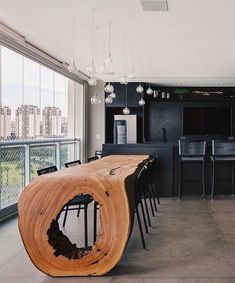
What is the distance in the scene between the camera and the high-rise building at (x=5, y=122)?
494cm

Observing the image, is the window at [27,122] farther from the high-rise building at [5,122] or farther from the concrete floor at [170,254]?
the concrete floor at [170,254]

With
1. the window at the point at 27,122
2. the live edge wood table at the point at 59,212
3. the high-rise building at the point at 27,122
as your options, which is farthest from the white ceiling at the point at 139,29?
the live edge wood table at the point at 59,212

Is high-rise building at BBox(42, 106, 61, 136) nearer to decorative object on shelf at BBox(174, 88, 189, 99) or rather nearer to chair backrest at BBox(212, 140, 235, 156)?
chair backrest at BBox(212, 140, 235, 156)

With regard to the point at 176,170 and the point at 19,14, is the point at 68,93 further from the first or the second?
the point at 19,14

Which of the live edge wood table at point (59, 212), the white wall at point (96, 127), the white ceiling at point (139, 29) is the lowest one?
the live edge wood table at point (59, 212)

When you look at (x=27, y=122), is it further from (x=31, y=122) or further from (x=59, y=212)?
(x=59, y=212)

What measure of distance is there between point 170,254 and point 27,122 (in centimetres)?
354

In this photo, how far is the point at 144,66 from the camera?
7270 millimetres

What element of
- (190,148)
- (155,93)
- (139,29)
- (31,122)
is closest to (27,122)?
(31,122)

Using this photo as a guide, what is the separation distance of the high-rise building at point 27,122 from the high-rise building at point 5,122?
35cm

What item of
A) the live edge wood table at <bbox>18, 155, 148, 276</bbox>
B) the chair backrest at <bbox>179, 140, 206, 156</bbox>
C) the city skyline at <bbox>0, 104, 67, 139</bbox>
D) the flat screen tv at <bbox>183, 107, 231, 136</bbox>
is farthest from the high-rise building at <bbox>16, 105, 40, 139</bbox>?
the flat screen tv at <bbox>183, 107, 231, 136</bbox>

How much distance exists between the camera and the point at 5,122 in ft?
16.6

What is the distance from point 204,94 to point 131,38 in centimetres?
541

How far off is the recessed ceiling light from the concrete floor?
2646mm
